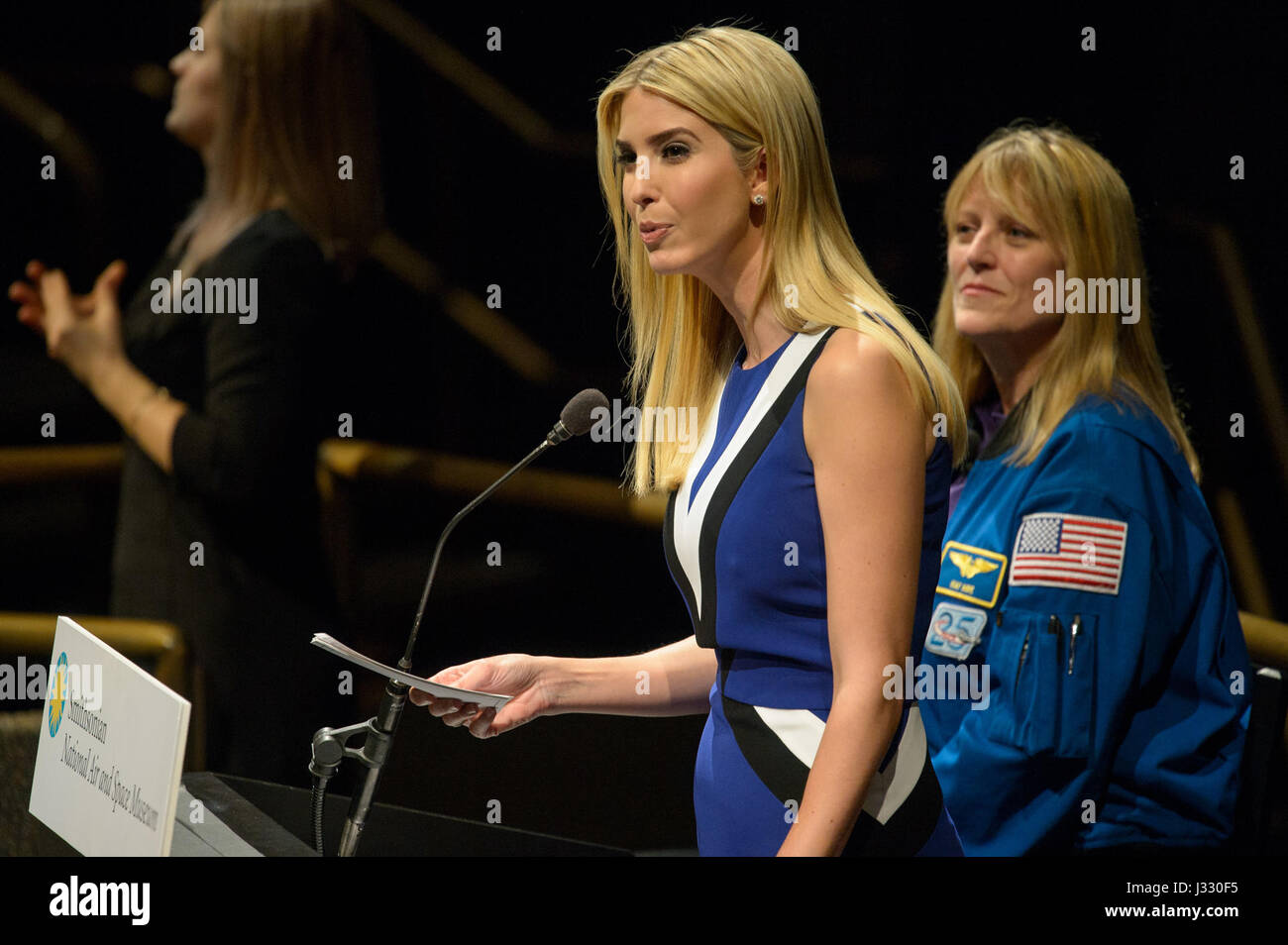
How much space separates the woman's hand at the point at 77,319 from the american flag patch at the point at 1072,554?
1942 mm

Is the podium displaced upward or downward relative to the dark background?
downward

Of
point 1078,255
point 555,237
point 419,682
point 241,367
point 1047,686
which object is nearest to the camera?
point 419,682

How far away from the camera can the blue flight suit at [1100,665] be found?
208cm

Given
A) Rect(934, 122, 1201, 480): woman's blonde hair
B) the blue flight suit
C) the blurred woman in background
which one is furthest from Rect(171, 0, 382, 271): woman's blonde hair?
the blue flight suit

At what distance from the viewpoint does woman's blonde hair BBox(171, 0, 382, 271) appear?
3.01 meters

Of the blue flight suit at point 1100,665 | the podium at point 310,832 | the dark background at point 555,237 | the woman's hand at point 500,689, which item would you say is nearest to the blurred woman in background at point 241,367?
the dark background at point 555,237

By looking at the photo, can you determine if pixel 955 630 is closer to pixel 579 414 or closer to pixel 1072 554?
pixel 1072 554

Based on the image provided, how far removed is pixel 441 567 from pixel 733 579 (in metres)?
2.03

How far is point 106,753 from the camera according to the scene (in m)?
1.45

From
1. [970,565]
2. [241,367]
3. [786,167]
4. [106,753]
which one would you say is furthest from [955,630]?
[241,367]

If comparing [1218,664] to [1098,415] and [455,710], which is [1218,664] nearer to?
[1098,415]

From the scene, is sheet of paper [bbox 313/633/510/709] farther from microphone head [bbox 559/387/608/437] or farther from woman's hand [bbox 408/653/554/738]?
microphone head [bbox 559/387/608/437]

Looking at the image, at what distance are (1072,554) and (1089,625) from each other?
11cm

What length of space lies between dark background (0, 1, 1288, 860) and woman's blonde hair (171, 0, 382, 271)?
13cm
